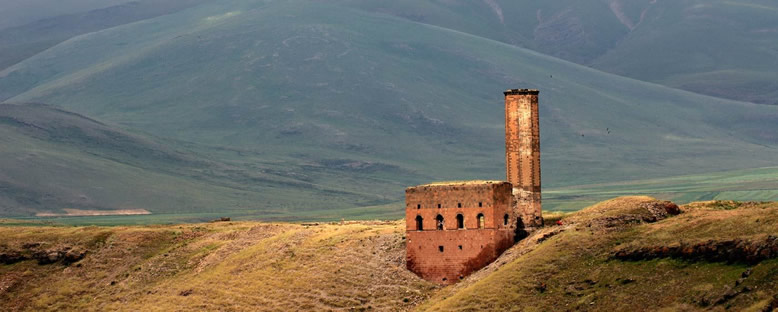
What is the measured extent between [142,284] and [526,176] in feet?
77.3

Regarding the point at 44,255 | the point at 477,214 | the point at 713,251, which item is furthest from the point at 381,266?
the point at 44,255

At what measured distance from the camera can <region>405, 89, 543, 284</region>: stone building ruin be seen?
67125 millimetres

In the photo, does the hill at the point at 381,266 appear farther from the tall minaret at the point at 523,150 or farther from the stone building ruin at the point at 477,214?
the tall minaret at the point at 523,150

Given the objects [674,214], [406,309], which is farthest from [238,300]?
[674,214]

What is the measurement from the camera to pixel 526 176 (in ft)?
232

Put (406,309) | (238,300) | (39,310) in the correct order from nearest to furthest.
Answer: (406,309)
(238,300)
(39,310)

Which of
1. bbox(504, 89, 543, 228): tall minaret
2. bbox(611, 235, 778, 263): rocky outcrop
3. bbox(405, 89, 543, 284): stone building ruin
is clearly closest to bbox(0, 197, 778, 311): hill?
bbox(611, 235, 778, 263): rocky outcrop

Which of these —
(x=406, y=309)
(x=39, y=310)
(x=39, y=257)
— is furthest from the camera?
(x=39, y=257)

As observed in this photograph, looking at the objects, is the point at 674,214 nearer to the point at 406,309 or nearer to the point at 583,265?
the point at 583,265

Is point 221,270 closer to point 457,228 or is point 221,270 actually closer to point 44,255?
point 44,255

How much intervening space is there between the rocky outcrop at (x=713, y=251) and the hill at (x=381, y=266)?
0.07 m

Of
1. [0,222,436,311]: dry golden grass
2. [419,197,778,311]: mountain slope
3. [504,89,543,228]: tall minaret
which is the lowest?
[0,222,436,311]: dry golden grass

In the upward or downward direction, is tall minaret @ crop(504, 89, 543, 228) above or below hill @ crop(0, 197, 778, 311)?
above

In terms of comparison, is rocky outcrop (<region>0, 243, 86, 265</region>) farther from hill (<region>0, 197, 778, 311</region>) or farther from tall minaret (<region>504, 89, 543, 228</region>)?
tall minaret (<region>504, 89, 543, 228</region>)
